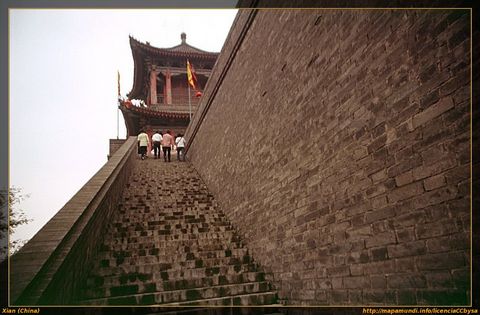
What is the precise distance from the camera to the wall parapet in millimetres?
2689

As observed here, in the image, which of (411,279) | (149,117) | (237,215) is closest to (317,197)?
(411,279)

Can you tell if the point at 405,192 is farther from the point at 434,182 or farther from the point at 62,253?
the point at 62,253

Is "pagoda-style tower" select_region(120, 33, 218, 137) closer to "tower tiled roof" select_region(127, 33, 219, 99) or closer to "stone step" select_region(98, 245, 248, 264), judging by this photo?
"tower tiled roof" select_region(127, 33, 219, 99)

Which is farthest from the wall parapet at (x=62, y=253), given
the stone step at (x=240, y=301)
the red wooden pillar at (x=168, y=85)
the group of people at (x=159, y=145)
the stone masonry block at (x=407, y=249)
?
the red wooden pillar at (x=168, y=85)

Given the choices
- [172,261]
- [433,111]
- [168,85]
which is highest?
[168,85]

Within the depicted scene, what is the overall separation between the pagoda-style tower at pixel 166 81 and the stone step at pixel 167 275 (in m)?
15.3

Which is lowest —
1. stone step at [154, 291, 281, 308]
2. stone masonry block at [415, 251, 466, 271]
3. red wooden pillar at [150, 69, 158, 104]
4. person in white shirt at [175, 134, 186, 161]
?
stone step at [154, 291, 281, 308]

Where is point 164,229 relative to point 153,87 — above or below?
below

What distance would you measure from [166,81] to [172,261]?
763 inches

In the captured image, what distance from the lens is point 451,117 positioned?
2246 mm

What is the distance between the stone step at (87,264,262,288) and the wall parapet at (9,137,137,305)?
30cm

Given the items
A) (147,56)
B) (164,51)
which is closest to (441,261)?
(164,51)

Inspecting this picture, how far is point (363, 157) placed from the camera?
3105mm

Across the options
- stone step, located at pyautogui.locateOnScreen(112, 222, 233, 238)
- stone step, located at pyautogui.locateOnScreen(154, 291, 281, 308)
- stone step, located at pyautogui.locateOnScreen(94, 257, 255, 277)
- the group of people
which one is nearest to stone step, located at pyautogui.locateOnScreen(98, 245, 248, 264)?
stone step, located at pyautogui.locateOnScreen(94, 257, 255, 277)
